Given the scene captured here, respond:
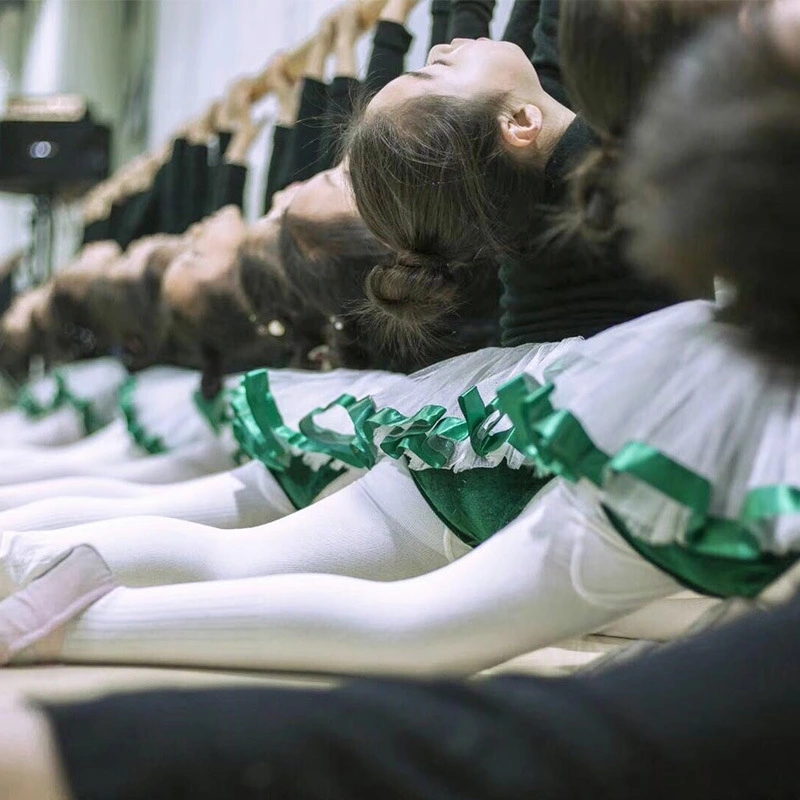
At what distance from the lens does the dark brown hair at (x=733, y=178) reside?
59 centimetres

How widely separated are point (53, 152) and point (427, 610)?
4.10 metres

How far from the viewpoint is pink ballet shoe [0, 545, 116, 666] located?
0.85 m

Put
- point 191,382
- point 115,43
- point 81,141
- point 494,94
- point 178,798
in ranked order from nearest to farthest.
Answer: point 178,798 < point 494,94 < point 191,382 < point 81,141 < point 115,43

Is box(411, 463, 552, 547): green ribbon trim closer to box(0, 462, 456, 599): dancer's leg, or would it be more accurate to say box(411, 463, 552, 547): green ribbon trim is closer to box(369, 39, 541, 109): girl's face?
box(0, 462, 456, 599): dancer's leg

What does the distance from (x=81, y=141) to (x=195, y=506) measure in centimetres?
350

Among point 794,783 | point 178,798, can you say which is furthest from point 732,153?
point 178,798

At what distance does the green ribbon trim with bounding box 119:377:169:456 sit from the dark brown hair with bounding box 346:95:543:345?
0.93 m

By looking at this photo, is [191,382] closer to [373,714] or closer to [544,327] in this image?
[544,327]

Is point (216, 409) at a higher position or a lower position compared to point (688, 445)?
lower

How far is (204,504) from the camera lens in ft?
4.26

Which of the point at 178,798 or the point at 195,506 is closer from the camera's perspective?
the point at 178,798

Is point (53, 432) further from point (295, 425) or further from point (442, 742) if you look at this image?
point (442, 742)

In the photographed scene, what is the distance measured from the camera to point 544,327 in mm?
1039

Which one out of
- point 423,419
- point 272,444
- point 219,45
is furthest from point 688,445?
point 219,45
